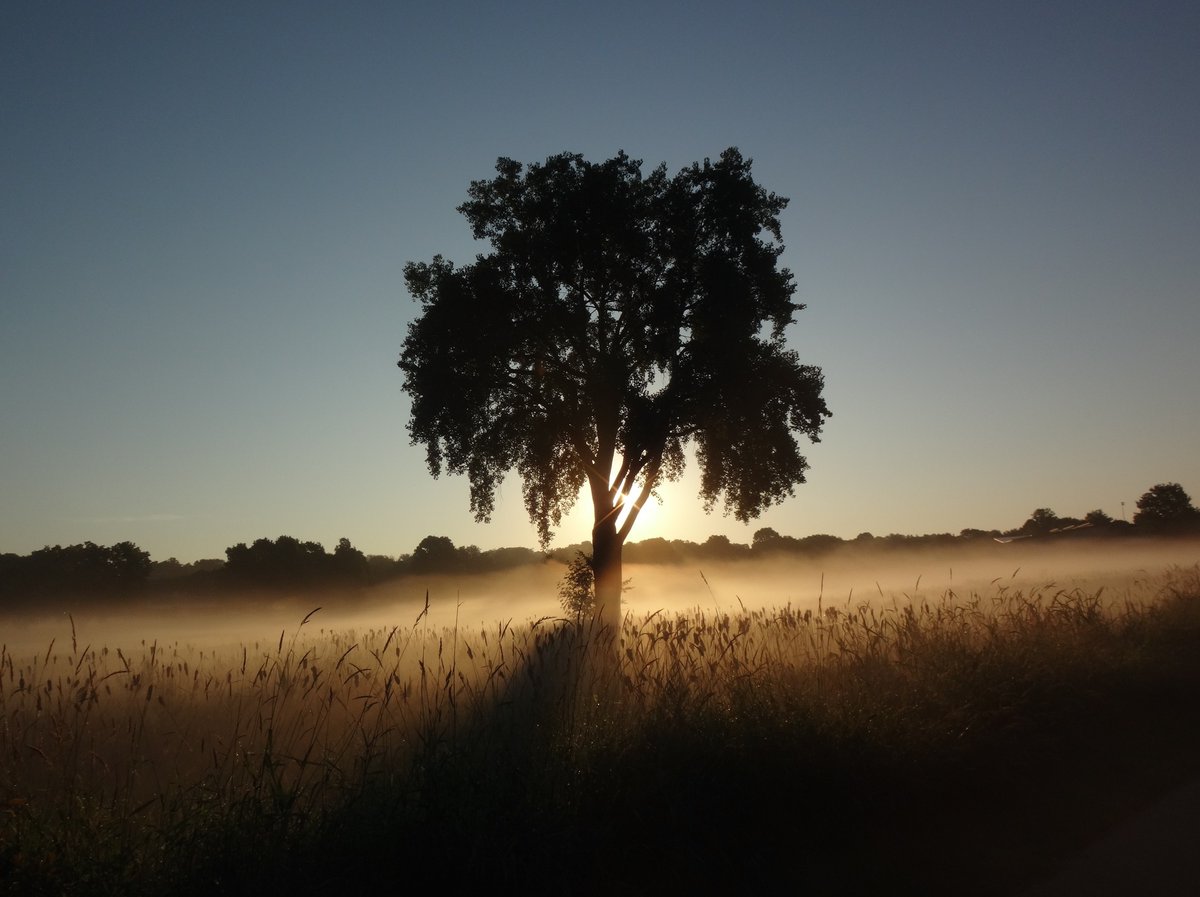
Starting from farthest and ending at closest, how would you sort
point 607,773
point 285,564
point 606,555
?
point 285,564 < point 606,555 < point 607,773

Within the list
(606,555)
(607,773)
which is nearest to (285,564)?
(606,555)

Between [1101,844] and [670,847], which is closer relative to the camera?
[670,847]

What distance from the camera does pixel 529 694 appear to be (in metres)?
6.88

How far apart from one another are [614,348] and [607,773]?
18.5 metres

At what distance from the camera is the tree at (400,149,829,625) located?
22359 mm

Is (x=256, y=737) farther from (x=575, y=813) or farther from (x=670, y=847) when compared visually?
(x=670, y=847)

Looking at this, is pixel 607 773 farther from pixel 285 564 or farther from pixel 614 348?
pixel 285 564

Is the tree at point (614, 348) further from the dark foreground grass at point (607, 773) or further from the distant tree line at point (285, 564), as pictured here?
the dark foreground grass at point (607, 773)

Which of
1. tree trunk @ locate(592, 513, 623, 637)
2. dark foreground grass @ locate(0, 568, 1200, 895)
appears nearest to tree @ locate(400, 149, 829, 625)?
tree trunk @ locate(592, 513, 623, 637)

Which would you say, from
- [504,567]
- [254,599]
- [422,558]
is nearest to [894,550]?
[504,567]

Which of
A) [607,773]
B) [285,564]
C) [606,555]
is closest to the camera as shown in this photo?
[607,773]

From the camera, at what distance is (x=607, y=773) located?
5176 millimetres

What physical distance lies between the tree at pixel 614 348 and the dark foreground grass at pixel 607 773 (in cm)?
1424

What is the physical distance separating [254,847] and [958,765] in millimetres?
4557
